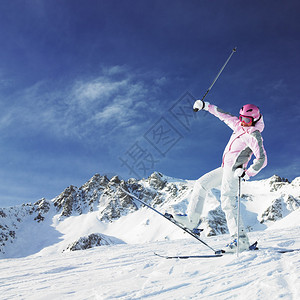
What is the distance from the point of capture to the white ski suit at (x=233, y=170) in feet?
16.4

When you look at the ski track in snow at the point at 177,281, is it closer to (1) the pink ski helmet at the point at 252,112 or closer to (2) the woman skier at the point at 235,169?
(2) the woman skier at the point at 235,169

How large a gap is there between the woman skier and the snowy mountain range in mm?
108802

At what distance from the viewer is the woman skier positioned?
499 centimetres

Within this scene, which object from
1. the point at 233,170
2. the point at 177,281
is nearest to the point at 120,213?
the point at 233,170

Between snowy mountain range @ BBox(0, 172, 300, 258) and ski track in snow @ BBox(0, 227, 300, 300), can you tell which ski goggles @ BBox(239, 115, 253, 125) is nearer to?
ski track in snow @ BBox(0, 227, 300, 300)

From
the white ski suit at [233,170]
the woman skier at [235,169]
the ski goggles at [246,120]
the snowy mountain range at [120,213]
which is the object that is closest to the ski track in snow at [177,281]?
the woman skier at [235,169]

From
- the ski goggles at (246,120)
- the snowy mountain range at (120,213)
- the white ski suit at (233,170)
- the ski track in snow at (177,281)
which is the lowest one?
the ski track in snow at (177,281)

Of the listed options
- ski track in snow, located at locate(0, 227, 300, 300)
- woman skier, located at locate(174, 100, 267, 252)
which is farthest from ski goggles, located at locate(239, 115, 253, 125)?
ski track in snow, located at locate(0, 227, 300, 300)

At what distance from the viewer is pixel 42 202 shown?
584ft

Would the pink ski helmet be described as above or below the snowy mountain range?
below

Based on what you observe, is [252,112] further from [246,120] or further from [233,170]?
[233,170]

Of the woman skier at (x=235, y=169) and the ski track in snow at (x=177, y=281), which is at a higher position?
the woman skier at (x=235, y=169)

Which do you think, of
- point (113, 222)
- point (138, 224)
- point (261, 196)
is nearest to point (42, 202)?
point (113, 222)

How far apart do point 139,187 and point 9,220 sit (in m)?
81.8
